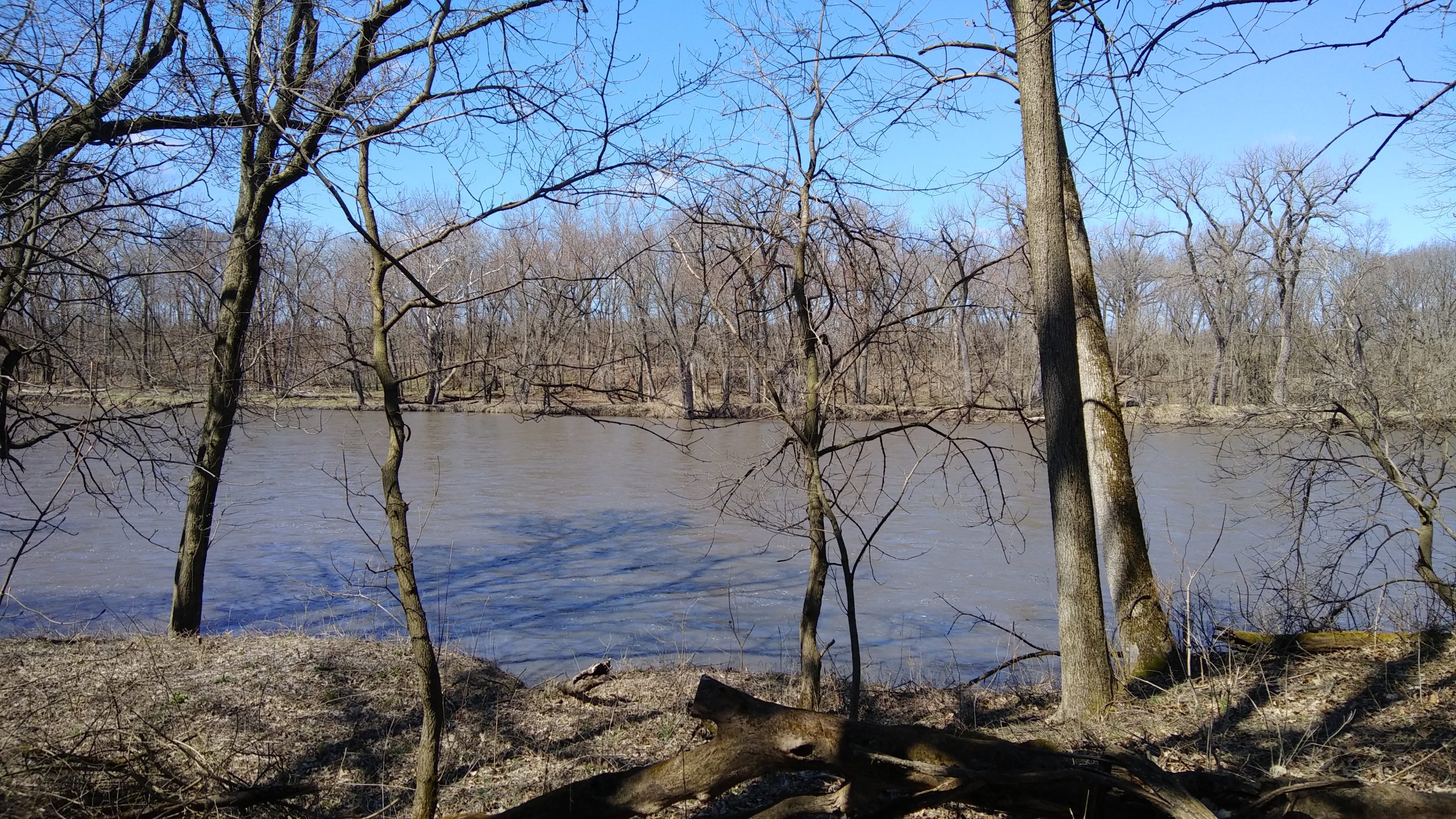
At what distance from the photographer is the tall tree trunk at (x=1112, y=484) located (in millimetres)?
6164

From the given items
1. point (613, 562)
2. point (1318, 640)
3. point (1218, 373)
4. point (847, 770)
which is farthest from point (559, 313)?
point (1218, 373)

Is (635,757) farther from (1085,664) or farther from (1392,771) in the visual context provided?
(1392,771)

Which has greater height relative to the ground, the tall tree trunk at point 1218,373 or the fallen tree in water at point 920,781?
the tall tree trunk at point 1218,373

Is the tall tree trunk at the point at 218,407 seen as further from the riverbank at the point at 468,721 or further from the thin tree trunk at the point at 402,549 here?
the thin tree trunk at the point at 402,549

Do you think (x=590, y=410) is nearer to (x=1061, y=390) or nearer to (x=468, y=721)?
(x=468, y=721)

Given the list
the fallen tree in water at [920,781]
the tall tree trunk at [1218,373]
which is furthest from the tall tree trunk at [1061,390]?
the tall tree trunk at [1218,373]

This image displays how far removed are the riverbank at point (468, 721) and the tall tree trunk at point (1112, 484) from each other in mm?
359

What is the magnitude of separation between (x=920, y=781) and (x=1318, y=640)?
16.2 ft

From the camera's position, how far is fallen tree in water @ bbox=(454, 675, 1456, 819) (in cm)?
288

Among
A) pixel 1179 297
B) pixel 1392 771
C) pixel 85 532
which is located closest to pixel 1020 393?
pixel 1392 771

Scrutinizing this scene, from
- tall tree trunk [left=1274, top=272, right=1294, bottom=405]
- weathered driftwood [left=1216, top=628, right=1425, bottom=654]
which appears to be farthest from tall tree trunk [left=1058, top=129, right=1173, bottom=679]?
tall tree trunk [left=1274, top=272, right=1294, bottom=405]

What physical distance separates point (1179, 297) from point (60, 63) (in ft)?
166

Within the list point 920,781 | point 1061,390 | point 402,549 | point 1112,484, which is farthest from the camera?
point 1112,484

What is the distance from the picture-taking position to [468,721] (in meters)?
5.80
